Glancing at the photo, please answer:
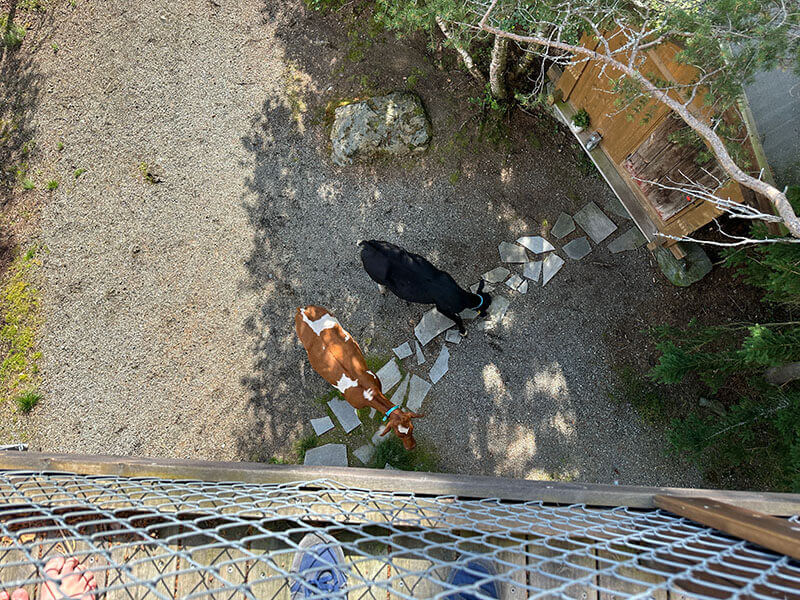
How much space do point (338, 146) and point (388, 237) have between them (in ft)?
5.26

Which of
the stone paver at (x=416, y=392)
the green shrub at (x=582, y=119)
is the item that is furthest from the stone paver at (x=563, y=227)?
the stone paver at (x=416, y=392)

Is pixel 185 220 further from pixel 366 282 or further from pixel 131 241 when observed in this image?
pixel 366 282

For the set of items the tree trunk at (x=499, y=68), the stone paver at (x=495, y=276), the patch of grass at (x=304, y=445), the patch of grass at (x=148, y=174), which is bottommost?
the patch of grass at (x=304, y=445)

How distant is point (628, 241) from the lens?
7230 mm

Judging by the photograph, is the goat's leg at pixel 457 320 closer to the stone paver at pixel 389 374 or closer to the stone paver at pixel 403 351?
the stone paver at pixel 403 351

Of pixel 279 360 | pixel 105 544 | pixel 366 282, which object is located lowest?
pixel 105 544

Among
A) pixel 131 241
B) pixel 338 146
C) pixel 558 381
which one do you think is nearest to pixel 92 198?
pixel 131 241

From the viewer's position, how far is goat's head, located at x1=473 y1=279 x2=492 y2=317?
6738 mm

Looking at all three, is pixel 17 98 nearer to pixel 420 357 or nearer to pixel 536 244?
pixel 420 357

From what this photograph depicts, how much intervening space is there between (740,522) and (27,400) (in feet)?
27.5

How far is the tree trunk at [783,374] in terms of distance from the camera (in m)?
5.63

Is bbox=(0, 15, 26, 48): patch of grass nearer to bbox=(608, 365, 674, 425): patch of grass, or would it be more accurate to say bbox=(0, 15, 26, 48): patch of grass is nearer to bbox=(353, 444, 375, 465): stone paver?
bbox=(353, 444, 375, 465): stone paver

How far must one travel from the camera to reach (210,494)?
345cm

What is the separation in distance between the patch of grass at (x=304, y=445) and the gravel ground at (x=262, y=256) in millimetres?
110
